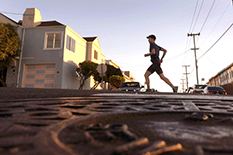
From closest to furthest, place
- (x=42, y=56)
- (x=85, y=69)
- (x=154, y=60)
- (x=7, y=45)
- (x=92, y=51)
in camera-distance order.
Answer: (x=154, y=60) → (x=7, y=45) → (x=42, y=56) → (x=85, y=69) → (x=92, y=51)

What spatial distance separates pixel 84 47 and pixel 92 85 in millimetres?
5299

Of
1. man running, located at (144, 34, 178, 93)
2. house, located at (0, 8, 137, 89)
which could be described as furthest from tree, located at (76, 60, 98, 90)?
man running, located at (144, 34, 178, 93)

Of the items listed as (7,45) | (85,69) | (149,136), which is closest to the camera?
(149,136)

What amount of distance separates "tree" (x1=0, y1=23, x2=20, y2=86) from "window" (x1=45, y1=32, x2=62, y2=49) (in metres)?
2.69

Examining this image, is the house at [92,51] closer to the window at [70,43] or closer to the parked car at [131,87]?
the window at [70,43]

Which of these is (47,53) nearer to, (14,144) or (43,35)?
(43,35)

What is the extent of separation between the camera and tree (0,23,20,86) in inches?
627

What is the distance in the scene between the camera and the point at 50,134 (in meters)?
0.97

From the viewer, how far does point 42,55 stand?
18.0 m

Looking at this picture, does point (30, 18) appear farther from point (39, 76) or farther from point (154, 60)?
point (154, 60)

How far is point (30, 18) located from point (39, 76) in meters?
6.58

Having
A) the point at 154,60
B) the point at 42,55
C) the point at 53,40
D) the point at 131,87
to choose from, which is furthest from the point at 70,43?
the point at 154,60

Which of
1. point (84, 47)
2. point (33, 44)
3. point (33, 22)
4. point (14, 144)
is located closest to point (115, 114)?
point (14, 144)

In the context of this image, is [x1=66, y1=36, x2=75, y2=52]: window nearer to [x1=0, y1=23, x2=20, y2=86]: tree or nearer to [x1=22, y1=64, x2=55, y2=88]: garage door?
[x1=22, y1=64, x2=55, y2=88]: garage door
